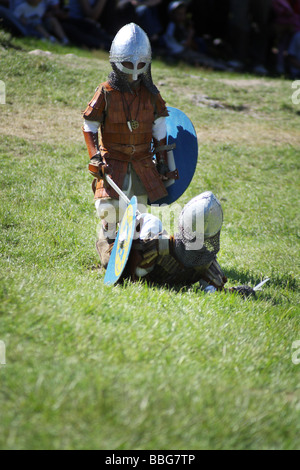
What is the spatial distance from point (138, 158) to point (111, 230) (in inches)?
25.0

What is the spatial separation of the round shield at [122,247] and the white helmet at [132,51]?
102cm

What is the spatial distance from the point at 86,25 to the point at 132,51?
7450 millimetres

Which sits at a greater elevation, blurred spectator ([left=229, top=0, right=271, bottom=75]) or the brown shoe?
blurred spectator ([left=229, top=0, right=271, bottom=75])

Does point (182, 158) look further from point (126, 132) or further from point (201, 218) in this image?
point (201, 218)

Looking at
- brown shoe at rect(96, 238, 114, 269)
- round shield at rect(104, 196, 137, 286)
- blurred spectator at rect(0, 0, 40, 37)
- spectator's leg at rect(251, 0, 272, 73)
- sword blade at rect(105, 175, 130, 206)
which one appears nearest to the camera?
round shield at rect(104, 196, 137, 286)

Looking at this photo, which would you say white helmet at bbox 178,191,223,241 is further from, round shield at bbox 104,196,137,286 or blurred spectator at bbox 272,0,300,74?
blurred spectator at bbox 272,0,300,74

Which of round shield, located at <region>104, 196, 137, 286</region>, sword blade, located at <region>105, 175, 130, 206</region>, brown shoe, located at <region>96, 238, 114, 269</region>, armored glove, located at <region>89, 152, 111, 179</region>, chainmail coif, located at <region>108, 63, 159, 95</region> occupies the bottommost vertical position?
brown shoe, located at <region>96, 238, 114, 269</region>

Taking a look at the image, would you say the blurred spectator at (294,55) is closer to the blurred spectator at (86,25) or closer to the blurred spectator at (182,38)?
the blurred spectator at (182,38)

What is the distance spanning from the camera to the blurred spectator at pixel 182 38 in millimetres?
11359

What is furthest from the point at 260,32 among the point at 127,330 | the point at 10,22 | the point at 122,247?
the point at 127,330

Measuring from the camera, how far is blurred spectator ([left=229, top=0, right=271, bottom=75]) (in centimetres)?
1248

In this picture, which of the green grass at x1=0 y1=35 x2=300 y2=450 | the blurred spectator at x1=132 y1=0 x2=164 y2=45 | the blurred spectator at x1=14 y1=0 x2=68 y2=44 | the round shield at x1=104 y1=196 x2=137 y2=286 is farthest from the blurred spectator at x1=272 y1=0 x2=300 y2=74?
the round shield at x1=104 y1=196 x2=137 y2=286

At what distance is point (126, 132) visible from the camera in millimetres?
4172

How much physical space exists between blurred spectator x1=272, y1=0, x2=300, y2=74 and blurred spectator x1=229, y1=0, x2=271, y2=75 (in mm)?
219
